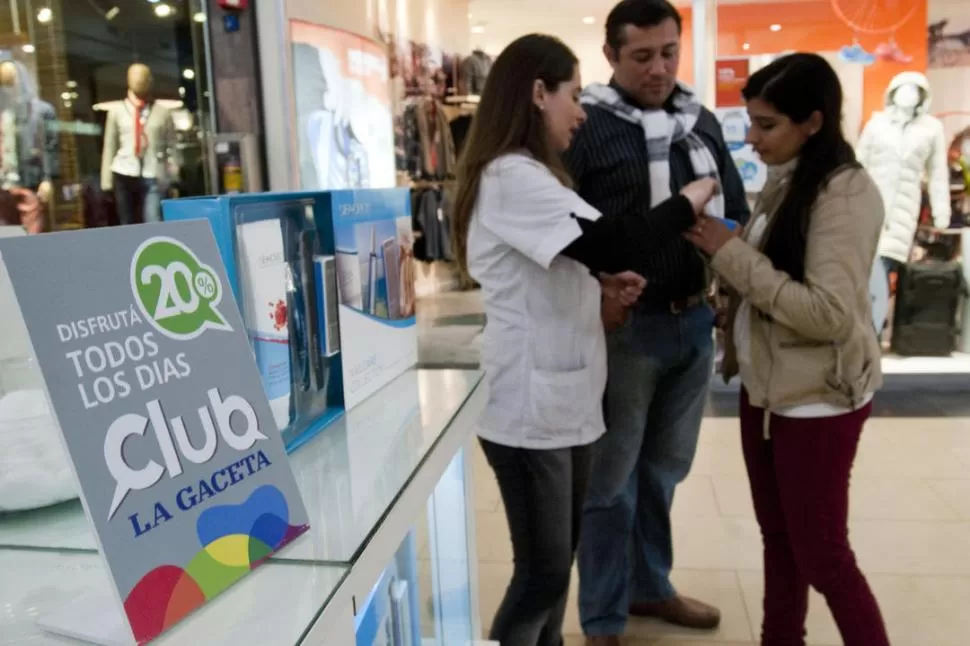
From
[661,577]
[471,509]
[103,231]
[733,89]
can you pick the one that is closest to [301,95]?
[733,89]

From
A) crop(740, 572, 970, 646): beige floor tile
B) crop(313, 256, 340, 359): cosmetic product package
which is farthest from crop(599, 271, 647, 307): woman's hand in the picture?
crop(740, 572, 970, 646): beige floor tile

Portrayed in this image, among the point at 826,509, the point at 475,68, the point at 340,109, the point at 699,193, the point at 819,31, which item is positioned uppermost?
the point at 475,68

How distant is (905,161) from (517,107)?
3.96m

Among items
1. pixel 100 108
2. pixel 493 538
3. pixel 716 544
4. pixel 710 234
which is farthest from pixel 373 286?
pixel 100 108

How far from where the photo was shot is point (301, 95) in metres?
4.13

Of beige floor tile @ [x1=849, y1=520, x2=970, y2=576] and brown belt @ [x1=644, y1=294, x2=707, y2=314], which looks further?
beige floor tile @ [x1=849, y1=520, x2=970, y2=576]

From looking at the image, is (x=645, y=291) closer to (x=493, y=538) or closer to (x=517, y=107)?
(x=517, y=107)

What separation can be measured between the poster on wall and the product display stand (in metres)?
3.00

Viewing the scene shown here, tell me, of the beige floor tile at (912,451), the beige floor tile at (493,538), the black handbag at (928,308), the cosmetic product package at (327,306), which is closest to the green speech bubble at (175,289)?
the cosmetic product package at (327,306)

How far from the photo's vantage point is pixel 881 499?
10.6ft

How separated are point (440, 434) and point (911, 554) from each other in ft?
7.81

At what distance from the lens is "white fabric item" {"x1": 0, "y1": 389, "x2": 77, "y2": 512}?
2.51 feet

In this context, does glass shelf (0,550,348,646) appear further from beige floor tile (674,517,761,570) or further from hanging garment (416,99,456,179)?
hanging garment (416,99,456,179)

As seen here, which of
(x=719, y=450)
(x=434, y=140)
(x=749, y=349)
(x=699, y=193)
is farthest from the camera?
(x=434, y=140)
